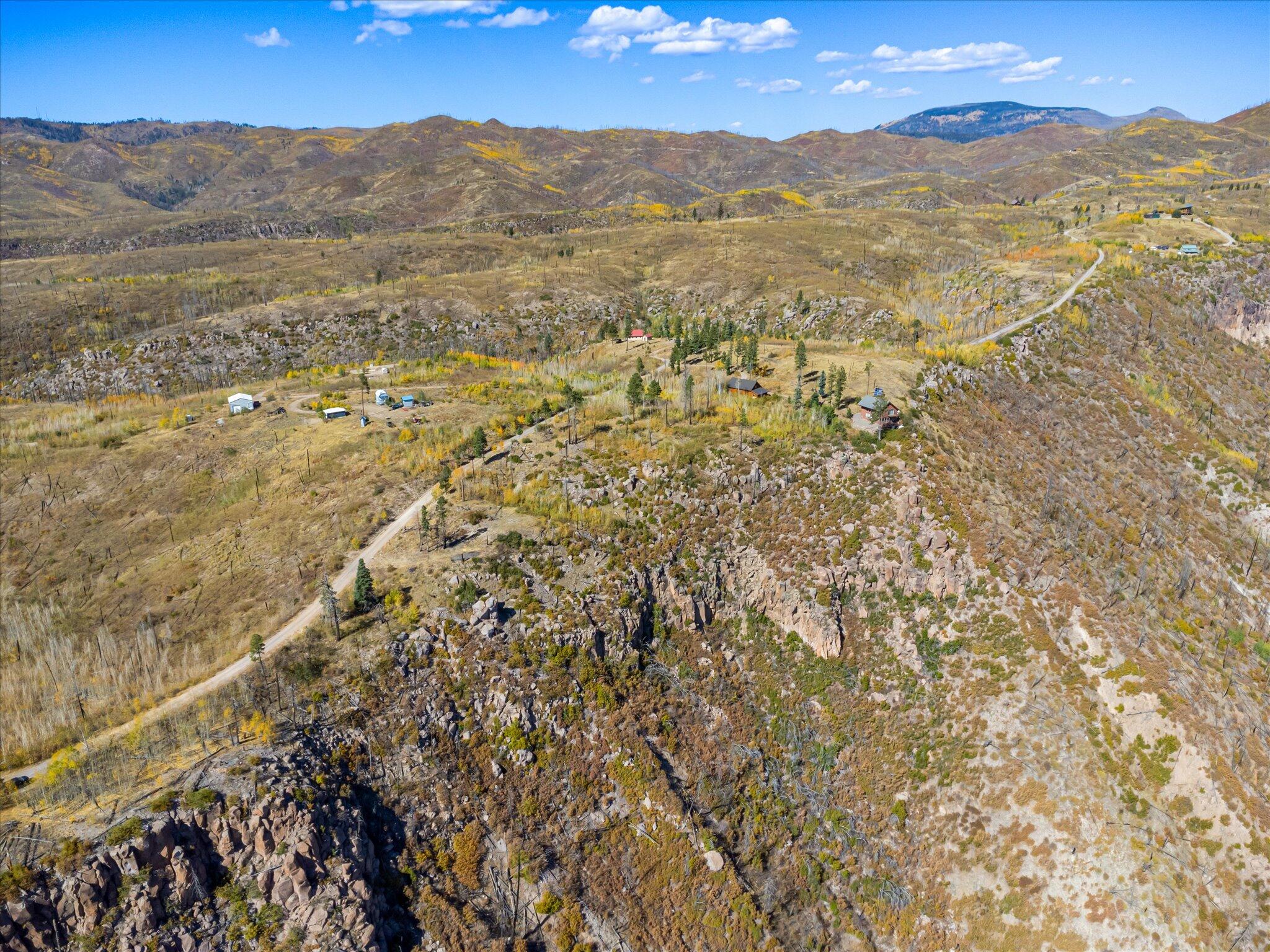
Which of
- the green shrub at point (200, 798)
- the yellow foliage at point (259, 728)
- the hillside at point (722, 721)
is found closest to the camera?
the green shrub at point (200, 798)

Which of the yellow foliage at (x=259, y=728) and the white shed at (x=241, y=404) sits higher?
the white shed at (x=241, y=404)

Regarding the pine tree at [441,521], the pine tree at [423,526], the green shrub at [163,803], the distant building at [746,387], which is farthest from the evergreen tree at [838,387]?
the green shrub at [163,803]

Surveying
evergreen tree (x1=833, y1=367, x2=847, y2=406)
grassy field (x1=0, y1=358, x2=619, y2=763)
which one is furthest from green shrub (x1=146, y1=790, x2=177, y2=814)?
evergreen tree (x1=833, y1=367, x2=847, y2=406)

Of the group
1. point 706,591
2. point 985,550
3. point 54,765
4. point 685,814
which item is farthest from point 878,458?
point 54,765

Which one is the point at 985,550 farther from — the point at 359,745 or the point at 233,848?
the point at 233,848

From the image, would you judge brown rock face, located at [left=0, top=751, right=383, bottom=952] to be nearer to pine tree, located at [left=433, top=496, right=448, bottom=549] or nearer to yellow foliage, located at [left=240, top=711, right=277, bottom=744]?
yellow foliage, located at [left=240, top=711, right=277, bottom=744]

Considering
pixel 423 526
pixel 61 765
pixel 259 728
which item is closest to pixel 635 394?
pixel 423 526

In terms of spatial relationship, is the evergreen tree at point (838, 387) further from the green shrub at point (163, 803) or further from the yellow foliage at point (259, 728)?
the green shrub at point (163, 803)
